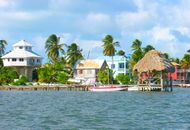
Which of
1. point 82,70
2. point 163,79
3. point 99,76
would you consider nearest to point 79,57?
point 82,70

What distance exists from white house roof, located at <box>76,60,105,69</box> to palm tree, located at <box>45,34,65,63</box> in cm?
637

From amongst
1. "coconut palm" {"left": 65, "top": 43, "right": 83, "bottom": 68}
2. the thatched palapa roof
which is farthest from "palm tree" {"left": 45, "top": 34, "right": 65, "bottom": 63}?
the thatched palapa roof

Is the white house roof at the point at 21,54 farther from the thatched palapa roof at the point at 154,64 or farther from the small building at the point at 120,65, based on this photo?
the thatched palapa roof at the point at 154,64

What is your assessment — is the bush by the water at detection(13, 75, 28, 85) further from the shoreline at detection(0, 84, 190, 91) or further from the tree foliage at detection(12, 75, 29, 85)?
the shoreline at detection(0, 84, 190, 91)

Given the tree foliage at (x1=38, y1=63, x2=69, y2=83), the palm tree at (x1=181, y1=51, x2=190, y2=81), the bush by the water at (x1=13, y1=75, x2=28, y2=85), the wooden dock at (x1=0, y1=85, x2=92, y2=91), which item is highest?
the palm tree at (x1=181, y1=51, x2=190, y2=81)

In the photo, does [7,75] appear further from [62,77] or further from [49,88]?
[62,77]

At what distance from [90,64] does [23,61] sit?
19.4 metres

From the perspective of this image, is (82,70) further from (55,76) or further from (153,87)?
(153,87)

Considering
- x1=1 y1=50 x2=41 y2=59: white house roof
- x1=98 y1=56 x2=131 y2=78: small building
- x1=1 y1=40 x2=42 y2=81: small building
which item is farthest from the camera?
x1=98 y1=56 x2=131 y2=78: small building

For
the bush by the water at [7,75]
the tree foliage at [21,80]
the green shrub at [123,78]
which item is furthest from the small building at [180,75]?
the bush by the water at [7,75]

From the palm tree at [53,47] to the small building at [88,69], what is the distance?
6509mm

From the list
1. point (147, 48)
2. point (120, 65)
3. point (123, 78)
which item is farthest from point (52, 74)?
point (147, 48)

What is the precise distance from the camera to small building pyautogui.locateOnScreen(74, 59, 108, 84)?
133m

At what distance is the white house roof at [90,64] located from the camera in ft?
438
